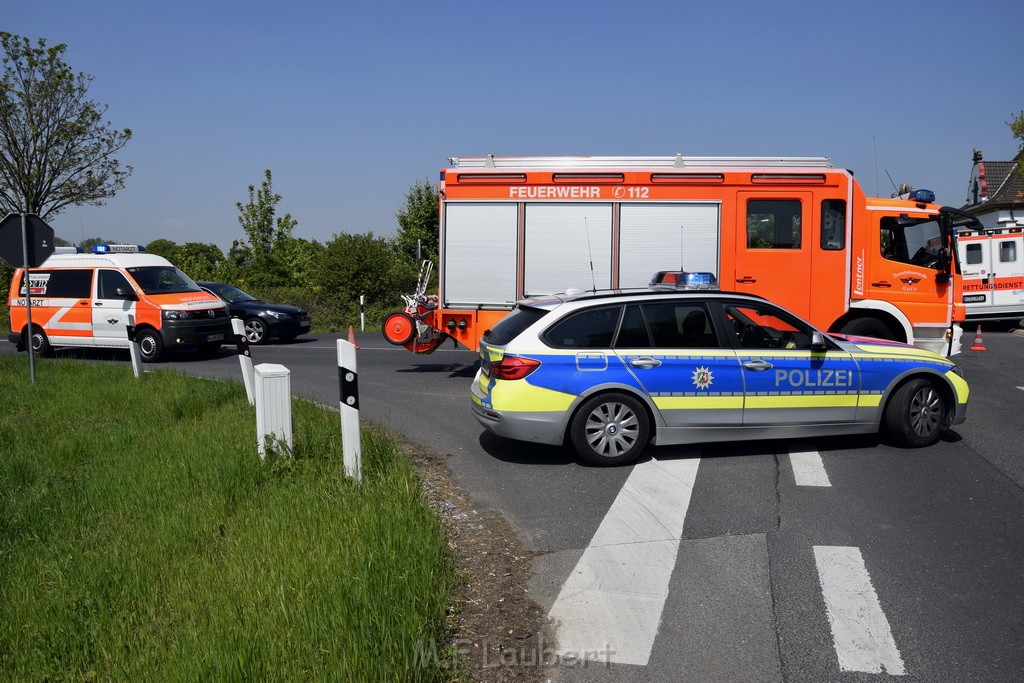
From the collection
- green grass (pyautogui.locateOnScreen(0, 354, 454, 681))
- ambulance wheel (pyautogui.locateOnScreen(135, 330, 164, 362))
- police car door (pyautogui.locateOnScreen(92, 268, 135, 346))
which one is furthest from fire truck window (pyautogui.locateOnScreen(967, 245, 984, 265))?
police car door (pyautogui.locateOnScreen(92, 268, 135, 346))

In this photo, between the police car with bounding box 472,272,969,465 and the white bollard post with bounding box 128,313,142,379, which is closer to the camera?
the police car with bounding box 472,272,969,465

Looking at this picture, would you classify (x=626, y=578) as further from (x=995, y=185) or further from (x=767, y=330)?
(x=995, y=185)

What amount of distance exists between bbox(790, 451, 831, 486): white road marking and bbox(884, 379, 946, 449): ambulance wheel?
0.78 metres

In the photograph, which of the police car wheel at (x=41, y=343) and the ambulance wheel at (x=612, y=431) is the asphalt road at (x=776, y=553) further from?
the police car wheel at (x=41, y=343)

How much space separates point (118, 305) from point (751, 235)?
39.0 ft

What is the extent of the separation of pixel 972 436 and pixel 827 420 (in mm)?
1936

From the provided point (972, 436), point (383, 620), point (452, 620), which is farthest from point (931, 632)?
point (972, 436)

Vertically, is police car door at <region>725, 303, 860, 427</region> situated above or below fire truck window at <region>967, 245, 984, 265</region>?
below

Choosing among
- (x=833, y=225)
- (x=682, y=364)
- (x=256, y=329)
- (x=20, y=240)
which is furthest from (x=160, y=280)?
(x=682, y=364)

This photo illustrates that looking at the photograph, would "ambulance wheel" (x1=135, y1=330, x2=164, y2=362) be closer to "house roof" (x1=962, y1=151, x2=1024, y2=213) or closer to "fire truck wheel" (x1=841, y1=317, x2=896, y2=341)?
"fire truck wheel" (x1=841, y1=317, x2=896, y2=341)

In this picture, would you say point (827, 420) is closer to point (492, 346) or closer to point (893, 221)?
point (492, 346)

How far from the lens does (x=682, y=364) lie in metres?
7.44

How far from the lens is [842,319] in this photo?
12.2 metres

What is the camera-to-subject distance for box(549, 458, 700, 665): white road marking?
13.5 ft
